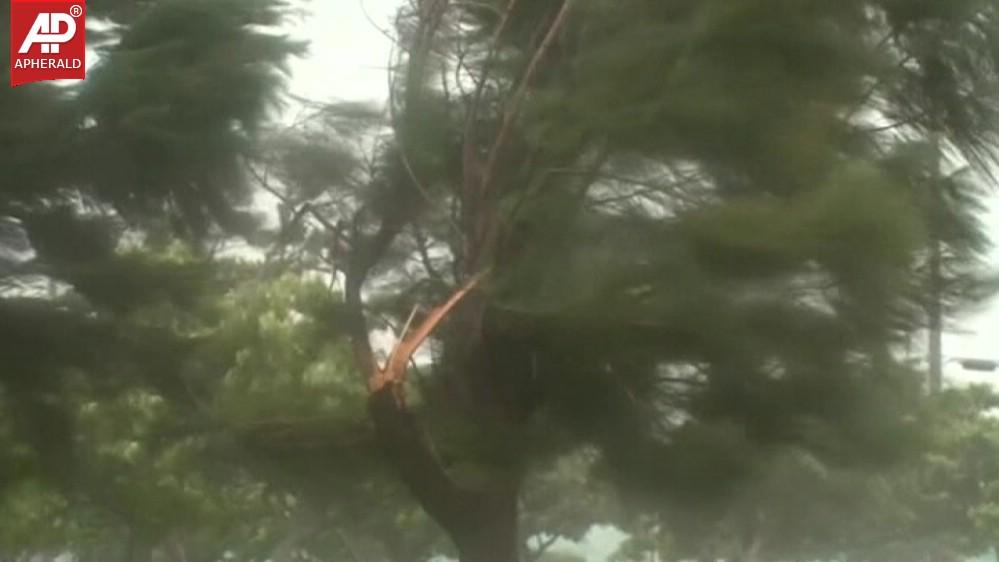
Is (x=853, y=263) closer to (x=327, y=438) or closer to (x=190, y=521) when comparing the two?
(x=327, y=438)

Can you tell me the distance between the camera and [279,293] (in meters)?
6.43

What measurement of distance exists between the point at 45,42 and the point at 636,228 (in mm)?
2483

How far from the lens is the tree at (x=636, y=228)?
4.68 meters

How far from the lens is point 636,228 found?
199 inches

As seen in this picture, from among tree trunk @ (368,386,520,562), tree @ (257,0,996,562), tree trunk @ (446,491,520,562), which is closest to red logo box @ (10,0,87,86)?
Result: tree @ (257,0,996,562)

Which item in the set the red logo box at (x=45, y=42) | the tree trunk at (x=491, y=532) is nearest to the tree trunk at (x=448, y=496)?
the tree trunk at (x=491, y=532)

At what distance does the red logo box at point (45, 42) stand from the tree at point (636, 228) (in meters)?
0.89

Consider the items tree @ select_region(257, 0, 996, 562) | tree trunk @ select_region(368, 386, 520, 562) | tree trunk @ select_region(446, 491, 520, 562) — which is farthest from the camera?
tree trunk @ select_region(446, 491, 520, 562)

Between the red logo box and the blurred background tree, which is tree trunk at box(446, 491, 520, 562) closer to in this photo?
the blurred background tree

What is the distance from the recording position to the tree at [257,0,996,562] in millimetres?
4684

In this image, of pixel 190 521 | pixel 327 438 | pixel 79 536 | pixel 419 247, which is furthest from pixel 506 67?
pixel 79 536

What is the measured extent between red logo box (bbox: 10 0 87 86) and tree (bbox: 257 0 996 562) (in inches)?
35.1

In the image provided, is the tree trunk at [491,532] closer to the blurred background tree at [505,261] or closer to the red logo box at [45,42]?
the blurred background tree at [505,261]

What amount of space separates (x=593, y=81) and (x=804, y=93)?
749 millimetres
